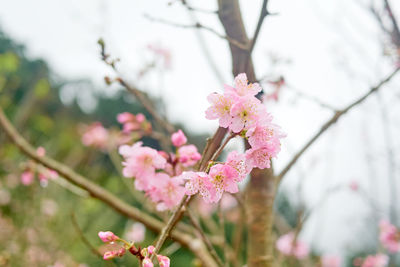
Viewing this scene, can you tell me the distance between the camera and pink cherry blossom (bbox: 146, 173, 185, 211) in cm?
83

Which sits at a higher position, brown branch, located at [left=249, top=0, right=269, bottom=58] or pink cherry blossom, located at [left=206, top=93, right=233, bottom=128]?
brown branch, located at [left=249, top=0, right=269, bottom=58]

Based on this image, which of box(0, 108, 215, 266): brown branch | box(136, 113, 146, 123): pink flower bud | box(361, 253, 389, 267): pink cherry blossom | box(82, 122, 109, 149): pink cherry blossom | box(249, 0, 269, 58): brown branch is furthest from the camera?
box(82, 122, 109, 149): pink cherry blossom

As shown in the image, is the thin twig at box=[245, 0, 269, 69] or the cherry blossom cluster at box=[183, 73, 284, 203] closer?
the cherry blossom cluster at box=[183, 73, 284, 203]

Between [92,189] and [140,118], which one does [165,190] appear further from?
[140,118]

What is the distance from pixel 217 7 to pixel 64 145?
13.0 m

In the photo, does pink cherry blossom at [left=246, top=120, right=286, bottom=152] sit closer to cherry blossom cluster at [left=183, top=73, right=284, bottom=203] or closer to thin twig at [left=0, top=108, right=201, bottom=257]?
cherry blossom cluster at [left=183, top=73, right=284, bottom=203]

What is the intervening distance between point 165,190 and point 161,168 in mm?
60

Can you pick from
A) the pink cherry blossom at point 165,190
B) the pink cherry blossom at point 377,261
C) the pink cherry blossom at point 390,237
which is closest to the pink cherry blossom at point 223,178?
the pink cherry blossom at point 165,190

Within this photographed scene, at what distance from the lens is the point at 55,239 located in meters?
5.24

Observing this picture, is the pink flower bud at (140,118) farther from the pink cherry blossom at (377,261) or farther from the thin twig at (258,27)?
the pink cherry blossom at (377,261)

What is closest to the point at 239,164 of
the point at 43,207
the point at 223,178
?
the point at 223,178

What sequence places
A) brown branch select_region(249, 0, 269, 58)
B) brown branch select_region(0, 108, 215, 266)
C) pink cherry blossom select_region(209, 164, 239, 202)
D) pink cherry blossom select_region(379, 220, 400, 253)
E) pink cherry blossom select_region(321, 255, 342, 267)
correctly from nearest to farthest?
pink cherry blossom select_region(209, 164, 239, 202)
brown branch select_region(249, 0, 269, 58)
brown branch select_region(0, 108, 215, 266)
pink cherry blossom select_region(379, 220, 400, 253)
pink cherry blossom select_region(321, 255, 342, 267)

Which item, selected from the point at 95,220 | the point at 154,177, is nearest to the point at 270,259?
the point at 154,177

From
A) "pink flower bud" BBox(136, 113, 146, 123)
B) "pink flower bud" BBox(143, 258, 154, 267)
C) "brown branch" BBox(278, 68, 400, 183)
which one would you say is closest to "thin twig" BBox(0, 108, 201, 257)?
"pink flower bud" BBox(136, 113, 146, 123)
